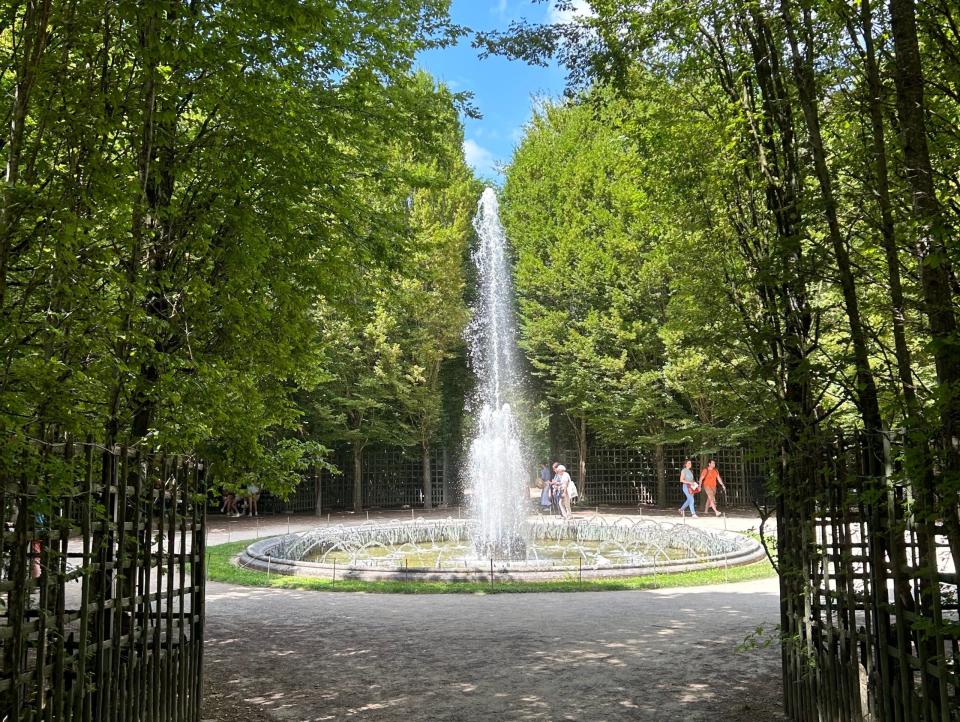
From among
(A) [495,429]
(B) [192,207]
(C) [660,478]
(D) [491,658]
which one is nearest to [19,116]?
(B) [192,207]

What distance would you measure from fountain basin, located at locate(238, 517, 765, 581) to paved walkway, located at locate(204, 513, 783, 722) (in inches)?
44.5

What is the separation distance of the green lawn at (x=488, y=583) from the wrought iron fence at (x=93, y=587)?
585cm

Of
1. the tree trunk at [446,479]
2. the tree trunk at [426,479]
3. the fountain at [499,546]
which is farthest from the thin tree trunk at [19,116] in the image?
the tree trunk at [446,479]

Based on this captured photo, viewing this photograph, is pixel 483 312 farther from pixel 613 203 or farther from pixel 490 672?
pixel 490 672

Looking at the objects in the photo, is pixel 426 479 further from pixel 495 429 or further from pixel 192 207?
pixel 192 207

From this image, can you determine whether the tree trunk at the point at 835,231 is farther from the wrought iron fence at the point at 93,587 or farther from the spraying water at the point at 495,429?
the spraying water at the point at 495,429

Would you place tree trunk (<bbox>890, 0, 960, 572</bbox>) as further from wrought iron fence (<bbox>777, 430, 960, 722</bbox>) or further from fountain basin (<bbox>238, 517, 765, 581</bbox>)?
fountain basin (<bbox>238, 517, 765, 581</bbox>)

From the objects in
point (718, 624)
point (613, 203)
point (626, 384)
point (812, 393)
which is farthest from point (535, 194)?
point (812, 393)

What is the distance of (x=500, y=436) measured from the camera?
18.5 m

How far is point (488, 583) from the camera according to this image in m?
11.5

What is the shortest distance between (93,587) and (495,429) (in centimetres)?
1461

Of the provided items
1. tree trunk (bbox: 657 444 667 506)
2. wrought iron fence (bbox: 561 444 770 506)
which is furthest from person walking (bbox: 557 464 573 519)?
tree trunk (bbox: 657 444 667 506)

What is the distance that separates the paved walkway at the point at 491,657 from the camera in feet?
19.0

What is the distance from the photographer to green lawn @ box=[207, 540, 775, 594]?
11.2 metres
